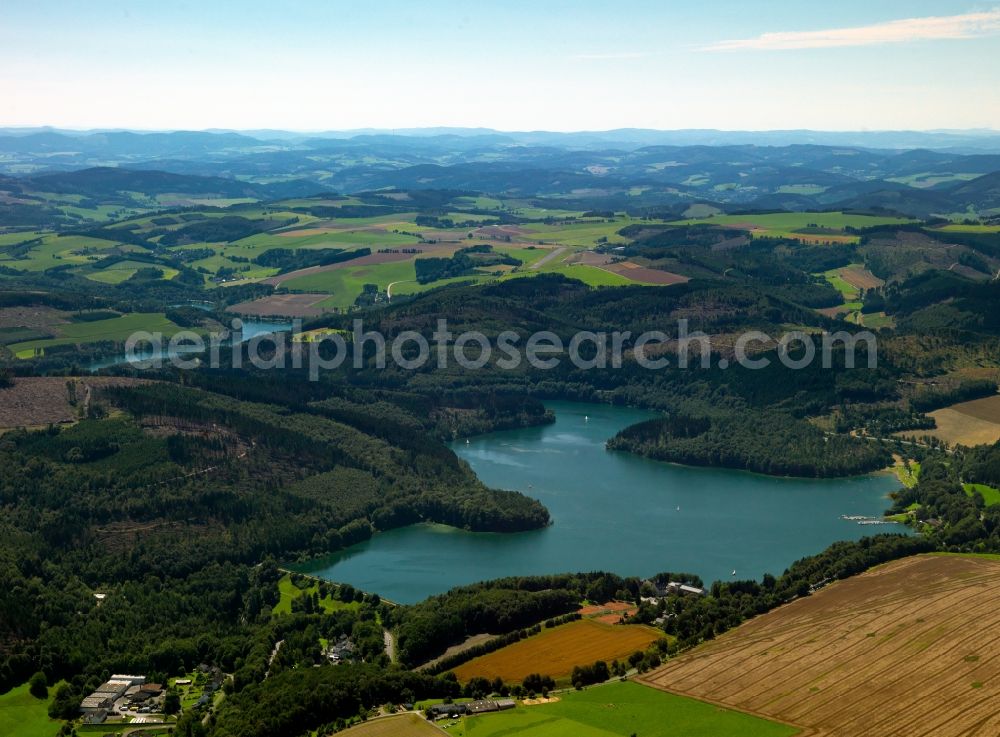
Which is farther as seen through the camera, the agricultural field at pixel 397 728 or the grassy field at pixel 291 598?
the grassy field at pixel 291 598

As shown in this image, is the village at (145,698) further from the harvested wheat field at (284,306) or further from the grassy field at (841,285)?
the grassy field at (841,285)

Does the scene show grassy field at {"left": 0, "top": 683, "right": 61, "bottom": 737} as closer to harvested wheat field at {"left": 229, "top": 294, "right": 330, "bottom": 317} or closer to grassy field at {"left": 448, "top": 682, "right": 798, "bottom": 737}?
grassy field at {"left": 448, "top": 682, "right": 798, "bottom": 737}

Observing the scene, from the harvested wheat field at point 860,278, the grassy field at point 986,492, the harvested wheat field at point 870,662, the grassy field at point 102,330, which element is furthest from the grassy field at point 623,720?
the harvested wheat field at point 860,278

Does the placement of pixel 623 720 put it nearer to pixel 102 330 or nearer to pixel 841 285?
pixel 102 330

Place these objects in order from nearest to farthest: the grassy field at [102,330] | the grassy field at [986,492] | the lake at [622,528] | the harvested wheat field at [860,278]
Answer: the lake at [622,528], the grassy field at [986,492], the grassy field at [102,330], the harvested wheat field at [860,278]

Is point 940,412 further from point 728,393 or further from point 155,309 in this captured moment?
point 155,309

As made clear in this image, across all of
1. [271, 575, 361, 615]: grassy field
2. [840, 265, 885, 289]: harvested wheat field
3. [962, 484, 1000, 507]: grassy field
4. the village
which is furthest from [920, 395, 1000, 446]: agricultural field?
the village
